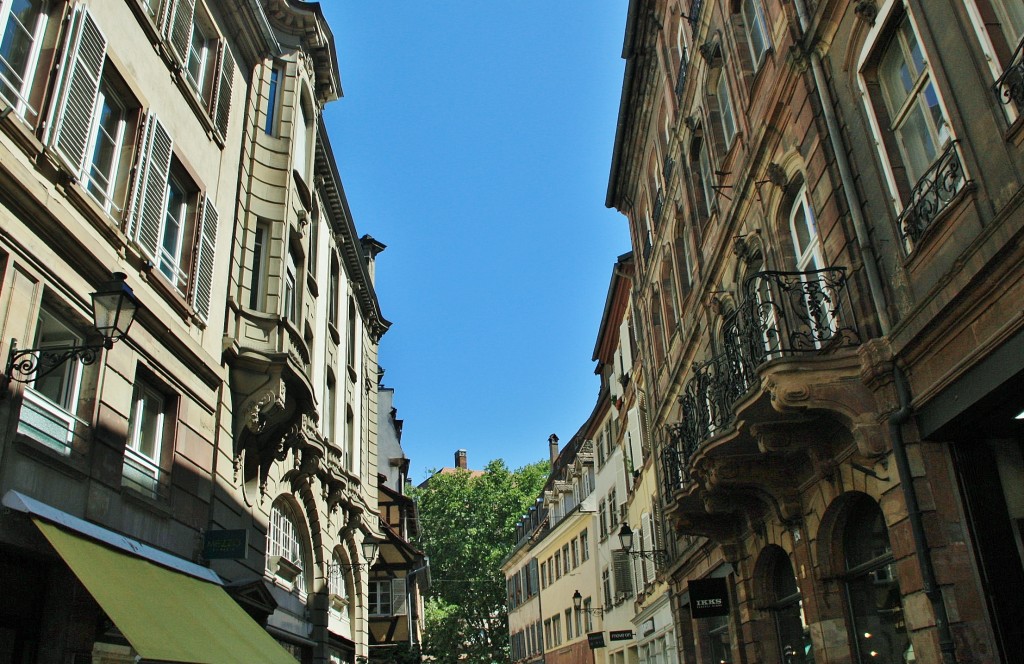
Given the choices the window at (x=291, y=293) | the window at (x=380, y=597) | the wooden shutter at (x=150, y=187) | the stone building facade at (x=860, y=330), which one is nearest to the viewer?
the stone building facade at (x=860, y=330)

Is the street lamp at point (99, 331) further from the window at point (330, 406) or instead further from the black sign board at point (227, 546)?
the window at point (330, 406)

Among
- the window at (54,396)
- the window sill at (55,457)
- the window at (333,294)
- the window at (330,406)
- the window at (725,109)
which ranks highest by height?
the window at (333,294)

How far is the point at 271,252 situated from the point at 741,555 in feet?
31.7

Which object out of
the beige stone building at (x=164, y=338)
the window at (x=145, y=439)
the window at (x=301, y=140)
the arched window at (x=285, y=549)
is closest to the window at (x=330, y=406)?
the beige stone building at (x=164, y=338)

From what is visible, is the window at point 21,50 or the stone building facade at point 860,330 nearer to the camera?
the stone building facade at point 860,330

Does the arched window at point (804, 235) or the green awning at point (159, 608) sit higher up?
the arched window at point (804, 235)

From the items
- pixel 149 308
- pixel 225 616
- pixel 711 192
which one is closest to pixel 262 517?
pixel 225 616

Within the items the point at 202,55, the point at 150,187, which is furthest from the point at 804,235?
the point at 202,55

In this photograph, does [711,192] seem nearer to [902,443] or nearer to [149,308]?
[902,443]

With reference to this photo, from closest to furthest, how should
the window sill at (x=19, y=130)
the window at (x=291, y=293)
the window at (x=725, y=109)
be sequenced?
the window sill at (x=19, y=130)
the window at (x=725, y=109)
the window at (x=291, y=293)

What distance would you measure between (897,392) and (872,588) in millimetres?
3057

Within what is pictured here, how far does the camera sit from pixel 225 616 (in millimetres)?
10172

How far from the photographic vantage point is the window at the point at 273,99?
16.5 m

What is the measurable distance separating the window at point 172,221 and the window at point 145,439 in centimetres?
156
